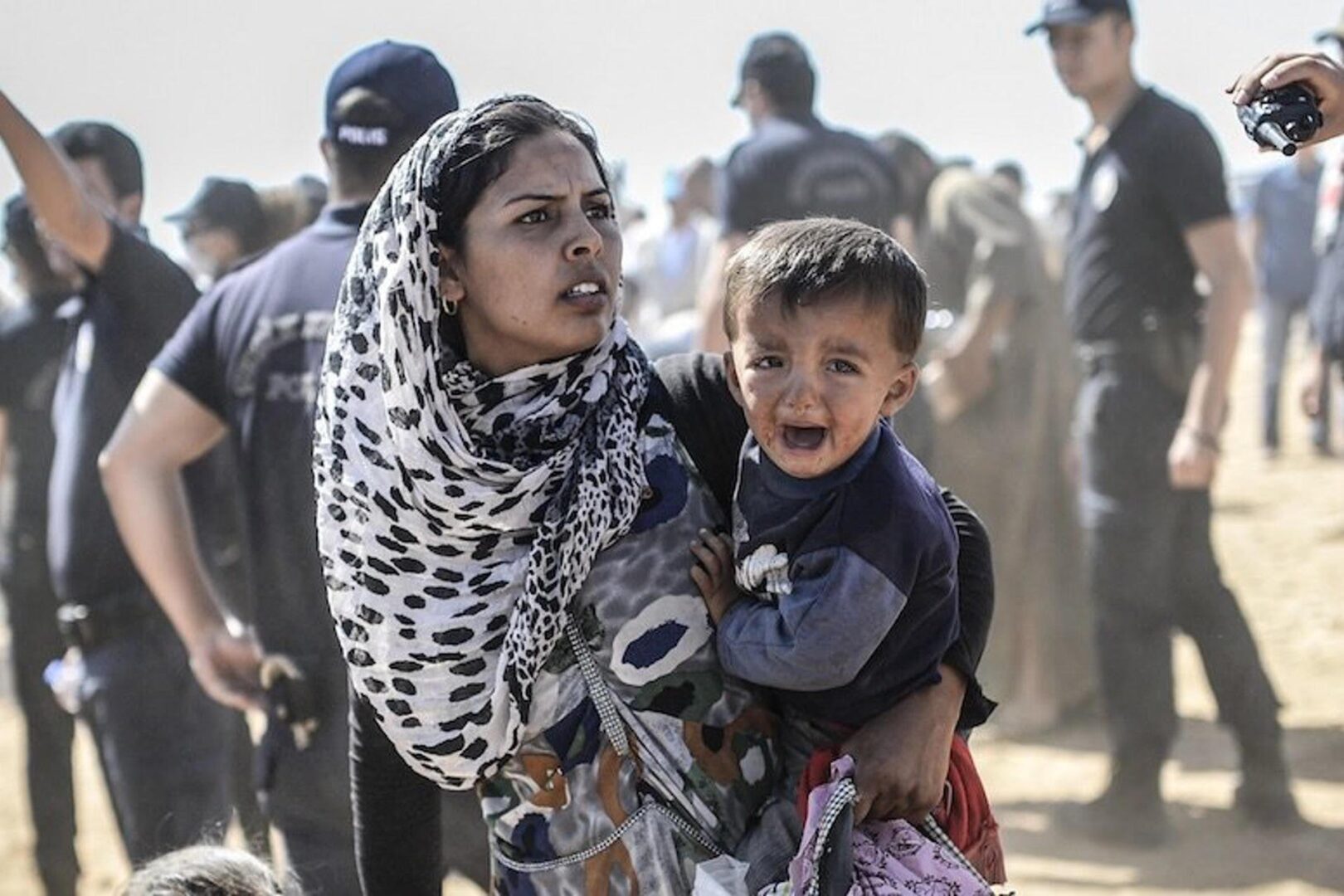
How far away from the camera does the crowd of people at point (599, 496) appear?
188cm

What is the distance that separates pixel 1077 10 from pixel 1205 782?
2.51 metres

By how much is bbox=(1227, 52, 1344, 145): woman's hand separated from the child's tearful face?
25.0 inches

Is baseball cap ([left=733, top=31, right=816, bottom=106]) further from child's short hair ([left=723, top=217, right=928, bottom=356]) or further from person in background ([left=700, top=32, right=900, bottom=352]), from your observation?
child's short hair ([left=723, top=217, right=928, bottom=356])

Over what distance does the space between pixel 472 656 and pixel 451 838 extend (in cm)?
129

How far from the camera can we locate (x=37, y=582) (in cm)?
518

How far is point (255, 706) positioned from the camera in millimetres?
3418

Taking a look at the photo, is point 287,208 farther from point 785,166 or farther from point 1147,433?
point 1147,433

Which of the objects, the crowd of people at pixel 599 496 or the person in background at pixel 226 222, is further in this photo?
the person in background at pixel 226 222

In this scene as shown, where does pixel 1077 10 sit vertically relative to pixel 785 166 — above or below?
above

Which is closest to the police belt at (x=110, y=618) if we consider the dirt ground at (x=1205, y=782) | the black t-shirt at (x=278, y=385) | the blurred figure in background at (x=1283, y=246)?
the black t-shirt at (x=278, y=385)

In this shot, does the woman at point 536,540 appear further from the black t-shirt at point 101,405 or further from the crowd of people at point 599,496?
the black t-shirt at point 101,405

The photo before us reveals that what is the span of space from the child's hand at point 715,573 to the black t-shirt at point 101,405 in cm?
244

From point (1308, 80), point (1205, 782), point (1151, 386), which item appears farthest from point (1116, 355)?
point (1308, 80)

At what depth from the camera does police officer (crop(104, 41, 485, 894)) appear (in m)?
3.16
